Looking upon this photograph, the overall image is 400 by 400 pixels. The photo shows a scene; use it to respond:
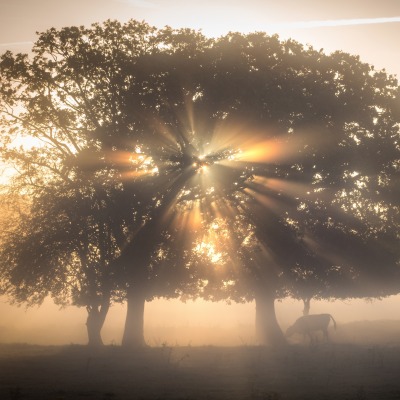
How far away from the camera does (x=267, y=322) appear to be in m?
45.1

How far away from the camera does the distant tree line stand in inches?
1078

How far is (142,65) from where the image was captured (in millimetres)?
27750

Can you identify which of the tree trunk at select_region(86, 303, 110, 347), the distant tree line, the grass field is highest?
the distant tree line

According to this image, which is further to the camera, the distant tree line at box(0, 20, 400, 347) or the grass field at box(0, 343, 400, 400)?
the distant tree line at box(0, 20, 400, 347)

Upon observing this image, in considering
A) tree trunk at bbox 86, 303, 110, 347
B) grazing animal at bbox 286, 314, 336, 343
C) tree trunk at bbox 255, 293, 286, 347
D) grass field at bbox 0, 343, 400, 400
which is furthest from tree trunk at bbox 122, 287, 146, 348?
grazing animal at bbox 286, 314, 336, 343

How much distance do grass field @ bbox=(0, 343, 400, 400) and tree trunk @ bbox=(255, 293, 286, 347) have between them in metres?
12.7

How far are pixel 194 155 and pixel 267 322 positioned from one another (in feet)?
76.3

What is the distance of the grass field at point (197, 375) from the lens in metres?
17.2

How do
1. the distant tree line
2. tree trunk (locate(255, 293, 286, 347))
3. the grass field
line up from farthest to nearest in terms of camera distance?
tree trunk (locate(255, 293, 286, 347)), the distant tree line, the grass field

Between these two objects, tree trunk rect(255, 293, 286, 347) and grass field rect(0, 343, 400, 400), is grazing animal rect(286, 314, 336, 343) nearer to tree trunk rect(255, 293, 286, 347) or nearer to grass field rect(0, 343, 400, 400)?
tree trunk rect(255, 293, 286, 347)

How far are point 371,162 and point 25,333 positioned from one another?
56.3m

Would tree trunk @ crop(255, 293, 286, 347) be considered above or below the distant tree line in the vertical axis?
below

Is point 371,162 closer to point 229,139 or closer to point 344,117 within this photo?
point 344,117

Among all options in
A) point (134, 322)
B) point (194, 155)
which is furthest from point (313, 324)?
point (194, 155)
